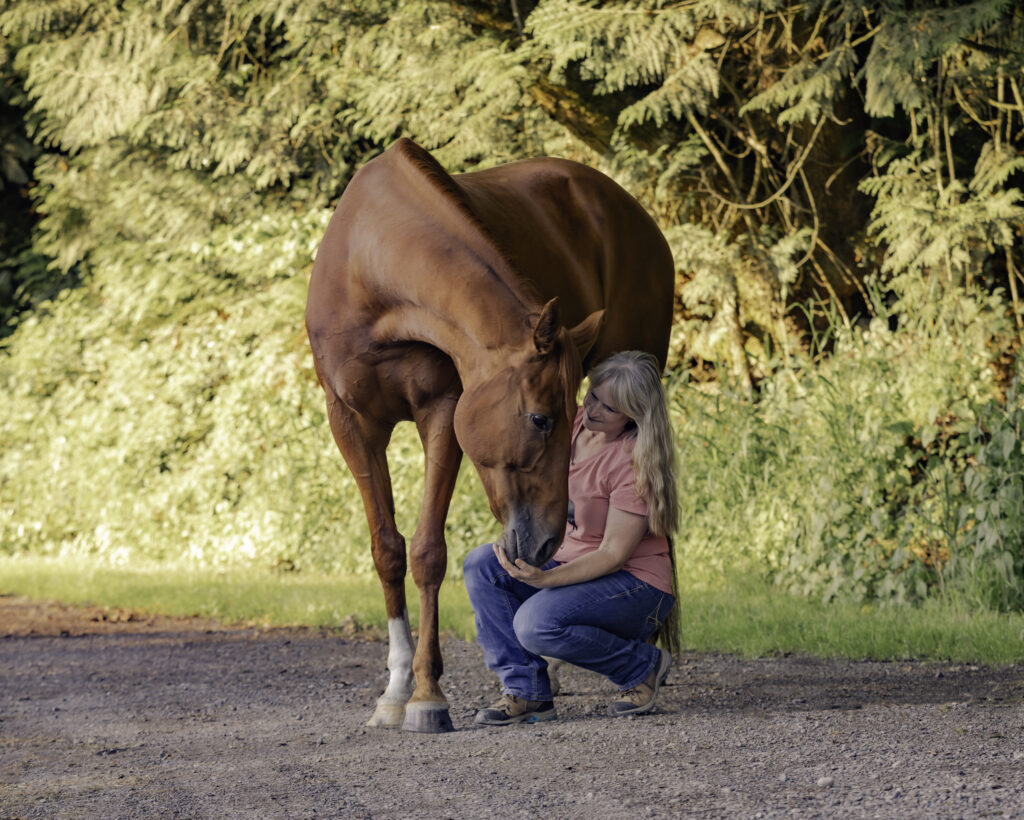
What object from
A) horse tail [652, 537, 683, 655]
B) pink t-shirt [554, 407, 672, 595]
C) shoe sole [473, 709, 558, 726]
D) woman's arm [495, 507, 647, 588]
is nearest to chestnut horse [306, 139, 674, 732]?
shoe sole [473, 709, 558, 726]

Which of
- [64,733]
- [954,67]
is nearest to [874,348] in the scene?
[954,67]

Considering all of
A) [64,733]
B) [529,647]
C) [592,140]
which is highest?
[592,140]

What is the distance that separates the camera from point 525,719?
4527 millimetres

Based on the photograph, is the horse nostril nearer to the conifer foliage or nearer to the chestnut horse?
the chestnut horse

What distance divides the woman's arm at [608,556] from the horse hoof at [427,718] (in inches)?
21.7

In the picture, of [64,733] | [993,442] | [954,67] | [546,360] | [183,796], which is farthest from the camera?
[954,67]

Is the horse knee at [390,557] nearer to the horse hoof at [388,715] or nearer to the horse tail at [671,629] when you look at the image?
the horse hoof at [388,715]

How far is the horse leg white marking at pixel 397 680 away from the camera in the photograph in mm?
4668

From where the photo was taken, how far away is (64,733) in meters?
4.70

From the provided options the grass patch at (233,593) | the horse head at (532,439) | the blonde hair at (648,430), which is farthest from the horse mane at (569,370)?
the grass patch at (233,593)

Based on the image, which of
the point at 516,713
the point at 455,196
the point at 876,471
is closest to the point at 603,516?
the point at 516,713

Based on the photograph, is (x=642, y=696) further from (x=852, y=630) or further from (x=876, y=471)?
(x=876, y=471)

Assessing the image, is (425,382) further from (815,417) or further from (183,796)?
(815,417)

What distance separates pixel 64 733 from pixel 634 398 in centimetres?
239
